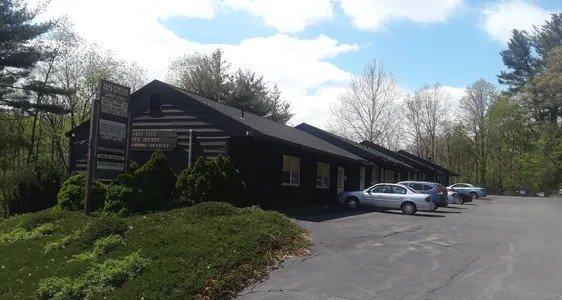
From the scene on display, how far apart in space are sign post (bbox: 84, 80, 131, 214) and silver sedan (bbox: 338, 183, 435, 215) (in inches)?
453

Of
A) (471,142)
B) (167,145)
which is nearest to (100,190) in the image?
(167,145)

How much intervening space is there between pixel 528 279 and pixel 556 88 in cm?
4802

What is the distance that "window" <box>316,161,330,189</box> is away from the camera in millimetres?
24273

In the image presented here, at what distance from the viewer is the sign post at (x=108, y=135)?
14.3 meters

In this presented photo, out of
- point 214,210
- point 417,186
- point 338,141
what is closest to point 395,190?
point 417,186

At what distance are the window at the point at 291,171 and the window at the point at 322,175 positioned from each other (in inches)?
88.1

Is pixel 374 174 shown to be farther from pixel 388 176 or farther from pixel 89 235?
pixel 89 235

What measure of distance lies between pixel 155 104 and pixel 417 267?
13.7m

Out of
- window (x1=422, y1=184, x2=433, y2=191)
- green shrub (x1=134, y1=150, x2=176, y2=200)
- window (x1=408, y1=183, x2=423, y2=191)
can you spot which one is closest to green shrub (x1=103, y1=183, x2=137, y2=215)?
green shrub (x1=134, y1=150, x2=176, y2=200)

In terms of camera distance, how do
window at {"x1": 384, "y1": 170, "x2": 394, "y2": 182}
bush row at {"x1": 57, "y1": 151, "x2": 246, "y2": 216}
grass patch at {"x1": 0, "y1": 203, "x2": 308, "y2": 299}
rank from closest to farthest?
grass patch at {"x1": 0, "y1": 203, "x2": 308, "y2": 299} → bush row at {"x1": 57, "y1": 151, "x2": 246, "y2": 216} → window at {"x1": 384, "y1": 170, "x2": 394, "y2": 182}

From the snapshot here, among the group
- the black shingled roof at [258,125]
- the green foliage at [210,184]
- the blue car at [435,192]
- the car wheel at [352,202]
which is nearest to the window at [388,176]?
the black shingled roof at [258,125]

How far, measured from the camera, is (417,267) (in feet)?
33.7

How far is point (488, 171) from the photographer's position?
7581 centimetres

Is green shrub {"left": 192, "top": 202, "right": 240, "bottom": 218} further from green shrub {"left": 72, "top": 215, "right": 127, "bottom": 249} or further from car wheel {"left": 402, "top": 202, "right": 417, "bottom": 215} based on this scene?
car wheel {"left": 402, "top": 202, "right": 417, "bottom": 215}
